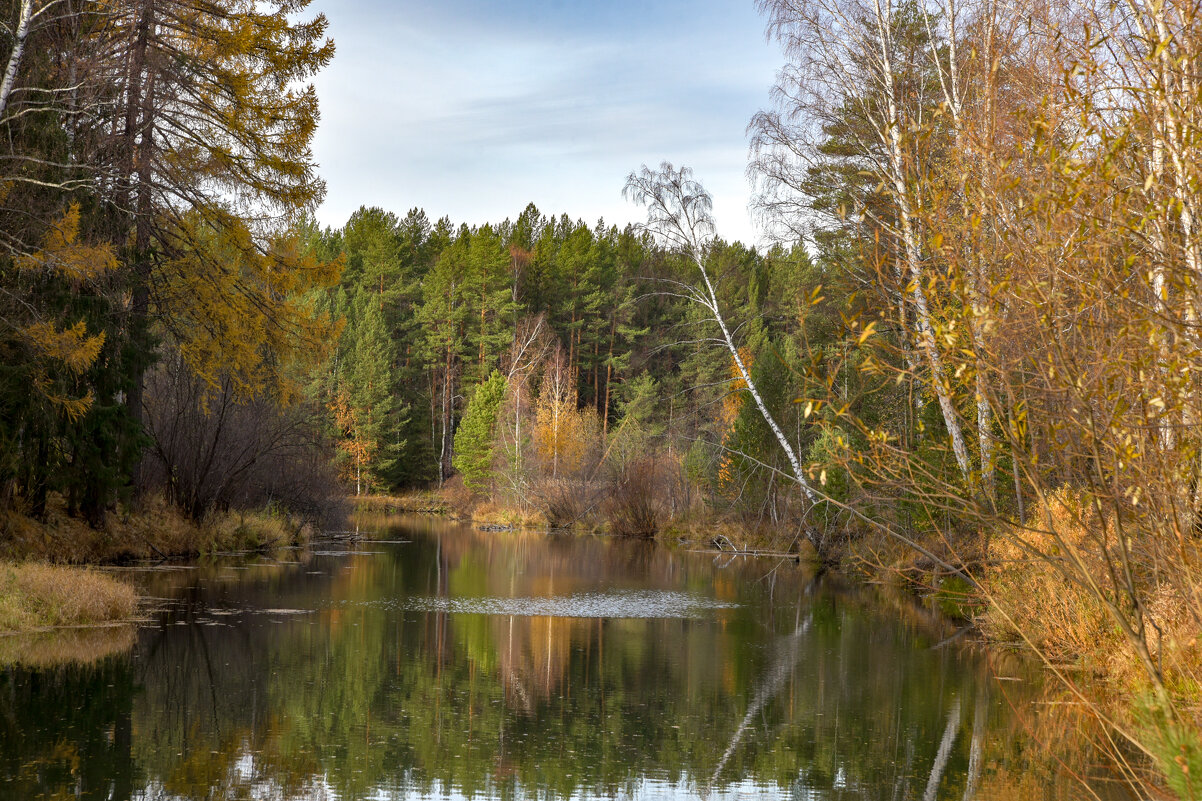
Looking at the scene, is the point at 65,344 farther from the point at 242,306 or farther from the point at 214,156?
the point at 214,156

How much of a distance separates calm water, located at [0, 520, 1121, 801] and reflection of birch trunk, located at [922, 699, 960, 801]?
0.03 metres

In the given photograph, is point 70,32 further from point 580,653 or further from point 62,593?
point 580,653

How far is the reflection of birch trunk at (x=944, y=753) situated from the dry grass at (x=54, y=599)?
9123 millimetres

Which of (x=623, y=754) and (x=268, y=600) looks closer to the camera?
(x=623, y=754)

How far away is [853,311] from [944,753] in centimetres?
1312

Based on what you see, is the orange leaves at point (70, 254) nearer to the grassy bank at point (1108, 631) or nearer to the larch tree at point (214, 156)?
the larch tree at point (214, 156)

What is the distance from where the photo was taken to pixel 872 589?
21281 millimetres

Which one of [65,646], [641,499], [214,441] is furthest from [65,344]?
[641,499]

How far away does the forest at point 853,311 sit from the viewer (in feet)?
15.7

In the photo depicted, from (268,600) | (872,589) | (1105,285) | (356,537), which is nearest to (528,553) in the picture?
(356,537)

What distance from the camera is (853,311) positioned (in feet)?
67.8

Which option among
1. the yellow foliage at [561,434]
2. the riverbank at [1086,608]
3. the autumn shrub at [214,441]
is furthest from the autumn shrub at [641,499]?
→ the autumn shrub at [214,441]

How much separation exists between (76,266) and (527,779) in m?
10.5

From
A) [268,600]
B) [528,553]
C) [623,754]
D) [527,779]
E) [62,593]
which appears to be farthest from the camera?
[528,553]
